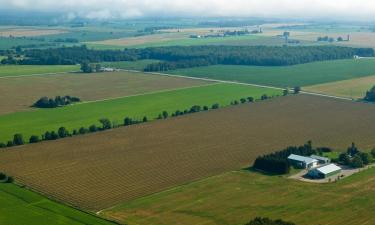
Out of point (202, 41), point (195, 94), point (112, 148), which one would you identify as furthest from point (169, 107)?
point (202, 41)

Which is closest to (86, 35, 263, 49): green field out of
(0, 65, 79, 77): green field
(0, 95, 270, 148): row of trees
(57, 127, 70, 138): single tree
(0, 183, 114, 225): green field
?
(0, 65, 79, 77): green field

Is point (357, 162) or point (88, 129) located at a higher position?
point (88, 129)

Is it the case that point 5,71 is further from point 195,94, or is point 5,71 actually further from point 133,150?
point 133,150

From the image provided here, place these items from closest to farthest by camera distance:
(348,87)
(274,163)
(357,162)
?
(274,163), (357,162), (348,87)

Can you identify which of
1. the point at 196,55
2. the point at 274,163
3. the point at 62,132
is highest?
the point at 196,55

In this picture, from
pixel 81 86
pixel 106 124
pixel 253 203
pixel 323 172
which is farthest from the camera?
pixel 81 86

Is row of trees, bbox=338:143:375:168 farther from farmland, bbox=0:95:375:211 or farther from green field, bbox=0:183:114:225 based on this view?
green field, bbox=0:183:114:225

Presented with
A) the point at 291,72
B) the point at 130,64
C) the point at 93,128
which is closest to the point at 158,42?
the point at 130,64

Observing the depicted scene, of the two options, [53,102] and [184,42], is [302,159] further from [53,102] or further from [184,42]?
[184,42]

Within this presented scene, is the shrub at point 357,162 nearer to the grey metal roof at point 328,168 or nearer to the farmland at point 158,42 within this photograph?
the grey metal roof at point 328,168
